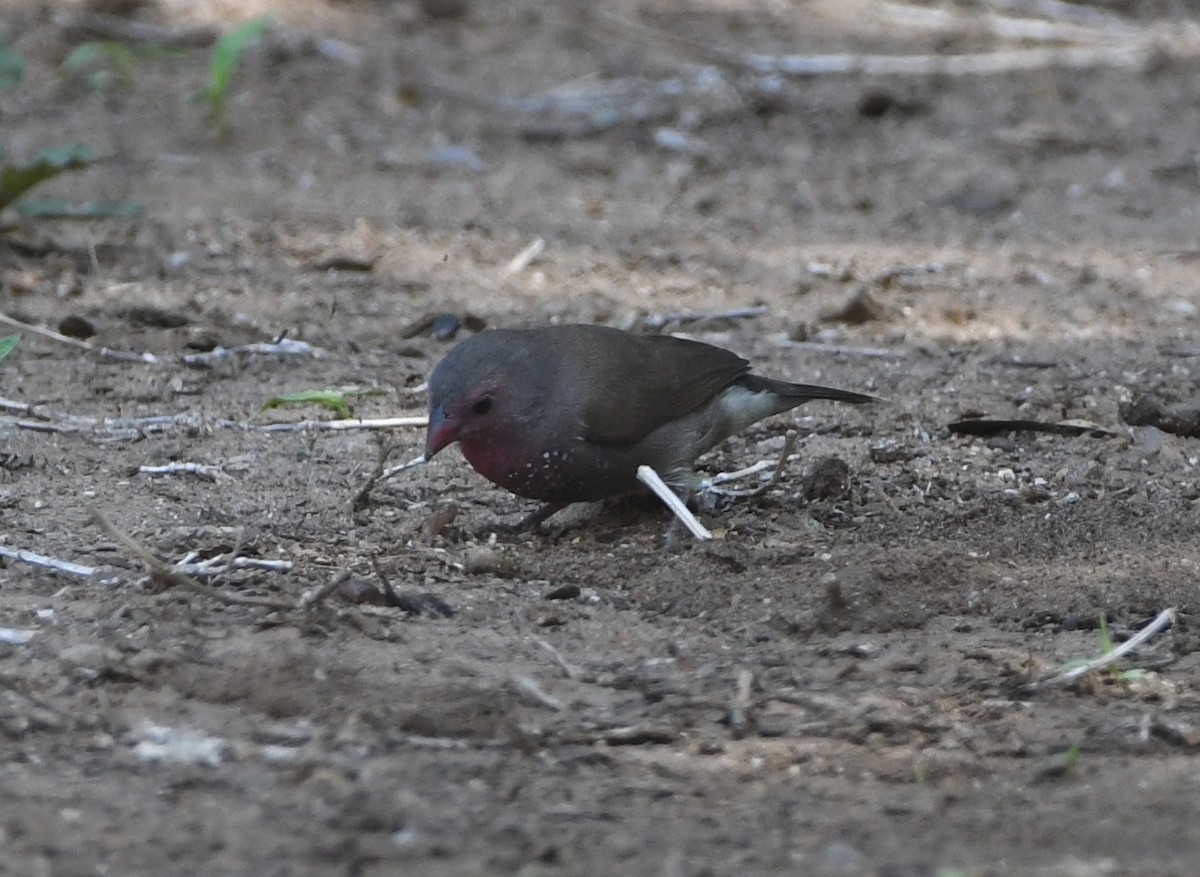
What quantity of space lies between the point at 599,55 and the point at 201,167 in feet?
9.20

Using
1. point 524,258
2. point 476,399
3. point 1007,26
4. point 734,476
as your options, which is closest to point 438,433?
point 476,399

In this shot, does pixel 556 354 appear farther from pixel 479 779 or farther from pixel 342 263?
pixel 342 263

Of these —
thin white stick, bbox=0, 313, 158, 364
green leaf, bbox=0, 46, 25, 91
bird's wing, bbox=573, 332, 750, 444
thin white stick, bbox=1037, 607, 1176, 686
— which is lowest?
thin white stick, bbox=0, 313, 158, 364

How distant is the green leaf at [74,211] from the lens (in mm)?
7227

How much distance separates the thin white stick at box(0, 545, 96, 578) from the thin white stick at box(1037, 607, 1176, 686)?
2172 mm

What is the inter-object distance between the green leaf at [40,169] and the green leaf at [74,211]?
13 cm

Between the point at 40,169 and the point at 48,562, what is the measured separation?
3117mm

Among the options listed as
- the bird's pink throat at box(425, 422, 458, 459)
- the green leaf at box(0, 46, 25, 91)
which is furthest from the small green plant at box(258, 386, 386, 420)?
the green leaf at box(0, 46, 25, 91)

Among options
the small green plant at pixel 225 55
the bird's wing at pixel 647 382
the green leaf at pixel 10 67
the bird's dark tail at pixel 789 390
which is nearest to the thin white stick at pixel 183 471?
the bird's wing at pixel 647 382

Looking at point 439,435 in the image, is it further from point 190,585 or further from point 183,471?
point 190,585

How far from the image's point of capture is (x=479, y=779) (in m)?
3.21

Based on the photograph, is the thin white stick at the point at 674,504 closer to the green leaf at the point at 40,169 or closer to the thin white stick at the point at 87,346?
the thin white stick at the point at 87,346

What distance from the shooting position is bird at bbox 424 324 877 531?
4758mm

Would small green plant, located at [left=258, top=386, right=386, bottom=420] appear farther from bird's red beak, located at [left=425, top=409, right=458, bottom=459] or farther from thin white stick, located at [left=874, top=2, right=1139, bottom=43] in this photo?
thin white stick, located at [left=874, top=2, right=1139, bottom=43]
